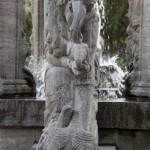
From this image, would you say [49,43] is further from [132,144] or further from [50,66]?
[132,144]

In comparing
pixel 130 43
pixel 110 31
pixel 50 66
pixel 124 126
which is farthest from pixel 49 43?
pixel 110 31

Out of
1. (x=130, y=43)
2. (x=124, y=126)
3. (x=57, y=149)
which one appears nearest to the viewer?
(x=57, y=149)

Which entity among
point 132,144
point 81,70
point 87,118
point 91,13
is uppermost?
point 91,13

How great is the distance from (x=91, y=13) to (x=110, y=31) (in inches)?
847

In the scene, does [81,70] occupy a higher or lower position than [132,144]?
higher

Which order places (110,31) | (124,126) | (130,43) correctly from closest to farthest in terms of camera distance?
(124,126)
(130,43)
(110,31)

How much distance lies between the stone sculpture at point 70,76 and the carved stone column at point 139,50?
7.47ft

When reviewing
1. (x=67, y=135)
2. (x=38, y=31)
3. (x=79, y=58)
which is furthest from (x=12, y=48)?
(x=38, y=31)

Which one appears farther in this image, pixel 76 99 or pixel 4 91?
pixel 4 91

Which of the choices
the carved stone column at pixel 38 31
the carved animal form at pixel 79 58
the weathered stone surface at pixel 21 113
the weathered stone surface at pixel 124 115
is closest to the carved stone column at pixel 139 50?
the weathered stone surface at pixel 124 115

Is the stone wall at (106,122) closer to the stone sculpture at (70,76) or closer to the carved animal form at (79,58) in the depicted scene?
the stone sculpture at (70,76)

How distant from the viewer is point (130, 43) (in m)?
8.96

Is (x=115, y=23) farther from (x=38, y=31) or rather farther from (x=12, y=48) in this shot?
(x=12, y=48)

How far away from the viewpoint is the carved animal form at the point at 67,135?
517 cm
